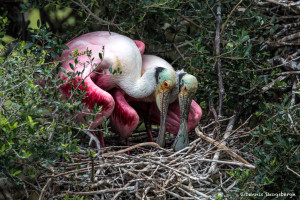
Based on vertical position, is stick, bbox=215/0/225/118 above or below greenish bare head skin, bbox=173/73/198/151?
above

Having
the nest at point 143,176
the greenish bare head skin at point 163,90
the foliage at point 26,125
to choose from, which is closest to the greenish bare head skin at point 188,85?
the greenish bare head skin at point 163,90

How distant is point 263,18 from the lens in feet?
16.8

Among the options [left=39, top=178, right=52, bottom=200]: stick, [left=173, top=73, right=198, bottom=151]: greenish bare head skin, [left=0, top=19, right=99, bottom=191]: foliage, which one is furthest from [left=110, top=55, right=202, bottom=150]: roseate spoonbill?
[left=39, top=178, right=52, bottom=200]: stick

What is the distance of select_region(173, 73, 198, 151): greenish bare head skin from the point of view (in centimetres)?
505

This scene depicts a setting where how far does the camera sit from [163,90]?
17.1 ft

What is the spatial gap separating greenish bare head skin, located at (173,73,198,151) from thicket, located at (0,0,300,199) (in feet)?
0.55

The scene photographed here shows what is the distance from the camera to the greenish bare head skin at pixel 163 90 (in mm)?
5148

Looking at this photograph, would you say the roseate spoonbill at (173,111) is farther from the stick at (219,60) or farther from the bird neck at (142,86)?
the stick at (219,60)

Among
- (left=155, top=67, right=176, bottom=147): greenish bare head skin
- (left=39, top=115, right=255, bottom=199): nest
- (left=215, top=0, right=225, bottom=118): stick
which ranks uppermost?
(left=215, top=0, right=225, bottom=118): stick

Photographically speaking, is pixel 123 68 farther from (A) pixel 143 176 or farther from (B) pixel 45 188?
(B) pixel 45 188

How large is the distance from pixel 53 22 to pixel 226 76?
2086 mm

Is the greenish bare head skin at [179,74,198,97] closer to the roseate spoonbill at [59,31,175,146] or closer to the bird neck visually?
the roseate spoonbill at [59,31,175,146]

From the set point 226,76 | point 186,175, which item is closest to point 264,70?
point 226,76

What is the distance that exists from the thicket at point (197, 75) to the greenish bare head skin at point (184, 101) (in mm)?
166
